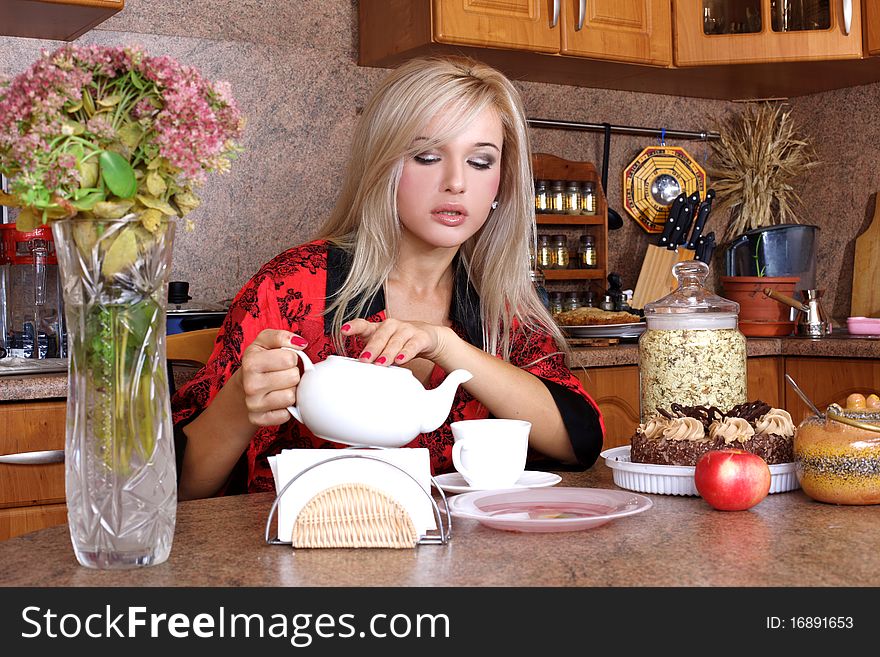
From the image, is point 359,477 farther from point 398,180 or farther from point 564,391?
point 398,180

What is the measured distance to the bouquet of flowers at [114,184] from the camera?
74 cm

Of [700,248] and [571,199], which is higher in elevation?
[571,199]

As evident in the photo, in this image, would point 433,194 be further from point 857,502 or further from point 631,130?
point 631,130

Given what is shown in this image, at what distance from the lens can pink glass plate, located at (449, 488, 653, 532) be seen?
92 cm

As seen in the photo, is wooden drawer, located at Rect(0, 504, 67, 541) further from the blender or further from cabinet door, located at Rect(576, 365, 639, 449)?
cabinet door, located at Rect(576, 365, 639, 449)

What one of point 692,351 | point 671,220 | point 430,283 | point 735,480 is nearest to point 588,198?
point 671,220

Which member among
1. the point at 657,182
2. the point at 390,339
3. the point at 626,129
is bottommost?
the point at 390,339

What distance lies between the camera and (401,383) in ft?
3.13

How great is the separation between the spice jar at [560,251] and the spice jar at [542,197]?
0.31ft

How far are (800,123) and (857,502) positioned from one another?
8.38 feet

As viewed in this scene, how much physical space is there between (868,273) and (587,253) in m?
0.83

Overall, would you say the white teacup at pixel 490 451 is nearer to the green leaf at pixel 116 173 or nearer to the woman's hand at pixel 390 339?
the woman's hand at pixel 390 339

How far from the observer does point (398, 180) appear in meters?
1.53

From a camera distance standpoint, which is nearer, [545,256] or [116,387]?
[116,387]
